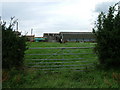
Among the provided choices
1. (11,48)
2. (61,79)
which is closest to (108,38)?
(61,79)

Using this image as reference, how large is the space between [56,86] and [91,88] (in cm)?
109

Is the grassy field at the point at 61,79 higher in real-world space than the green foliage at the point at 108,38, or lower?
lower

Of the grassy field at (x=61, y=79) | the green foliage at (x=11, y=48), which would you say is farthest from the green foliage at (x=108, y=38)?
the green foliage at (x=11, y=48)

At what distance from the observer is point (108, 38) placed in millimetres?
6215

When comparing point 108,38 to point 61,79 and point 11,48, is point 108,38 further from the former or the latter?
point 11,48

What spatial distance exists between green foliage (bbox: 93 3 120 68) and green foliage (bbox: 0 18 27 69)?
3085 mm

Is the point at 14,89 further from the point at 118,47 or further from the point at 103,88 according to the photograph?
the point at 118,47

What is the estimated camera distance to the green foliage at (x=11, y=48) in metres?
5.93

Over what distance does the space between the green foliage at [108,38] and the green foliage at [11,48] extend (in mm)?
3085

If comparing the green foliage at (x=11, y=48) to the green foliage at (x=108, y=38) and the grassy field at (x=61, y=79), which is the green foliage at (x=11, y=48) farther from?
the green foliage at (x=108, y=38)

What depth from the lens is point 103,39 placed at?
20.5 feet

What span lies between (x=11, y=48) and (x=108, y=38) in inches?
150

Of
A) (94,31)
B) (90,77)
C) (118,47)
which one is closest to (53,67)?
(90,77)

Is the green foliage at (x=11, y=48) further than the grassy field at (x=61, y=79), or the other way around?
the green foliage at (x=11, y=48)
